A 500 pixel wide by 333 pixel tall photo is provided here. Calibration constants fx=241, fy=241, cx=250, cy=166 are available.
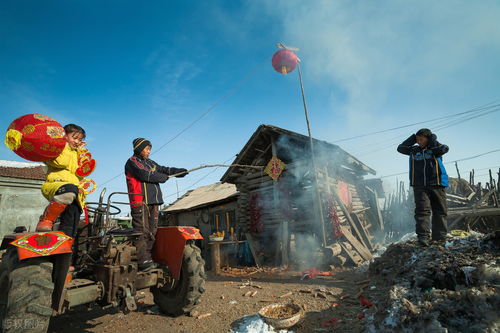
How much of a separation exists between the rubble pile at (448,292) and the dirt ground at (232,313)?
0.66 metres

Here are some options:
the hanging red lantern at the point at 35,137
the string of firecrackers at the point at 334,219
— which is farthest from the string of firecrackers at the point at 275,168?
the hanging red lantern at the point at 35,137

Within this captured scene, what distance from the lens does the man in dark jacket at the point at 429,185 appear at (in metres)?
5.02

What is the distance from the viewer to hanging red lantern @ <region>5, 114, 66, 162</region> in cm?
315

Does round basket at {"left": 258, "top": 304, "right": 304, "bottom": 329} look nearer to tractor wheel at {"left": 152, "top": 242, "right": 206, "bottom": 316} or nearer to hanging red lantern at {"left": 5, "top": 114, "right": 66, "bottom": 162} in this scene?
tractor wheel at {"left": 152, "top": 242, "right": 206, "bottom": 316}

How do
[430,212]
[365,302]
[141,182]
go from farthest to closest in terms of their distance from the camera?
[430,212] < [365,302] < [141,182]

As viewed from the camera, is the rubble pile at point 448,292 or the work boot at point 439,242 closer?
the rubble pile at point 448,292

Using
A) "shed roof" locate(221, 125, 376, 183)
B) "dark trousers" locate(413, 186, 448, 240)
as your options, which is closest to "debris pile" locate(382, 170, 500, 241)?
"shed roof" locate(221, 125, 376, 183)

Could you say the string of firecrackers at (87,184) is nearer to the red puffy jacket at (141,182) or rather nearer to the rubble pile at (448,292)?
the red puffy jacket at (141,182)

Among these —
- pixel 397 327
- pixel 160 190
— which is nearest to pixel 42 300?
pixel 160 190

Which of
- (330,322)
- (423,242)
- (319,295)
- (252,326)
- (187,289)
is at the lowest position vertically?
(319,295)

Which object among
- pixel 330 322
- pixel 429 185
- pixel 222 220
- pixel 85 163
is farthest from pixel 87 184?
pixel 222 220

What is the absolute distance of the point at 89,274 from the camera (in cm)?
368

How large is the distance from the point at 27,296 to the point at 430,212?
6699mm

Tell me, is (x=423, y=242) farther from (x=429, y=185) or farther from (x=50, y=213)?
(x=50, y=213)
